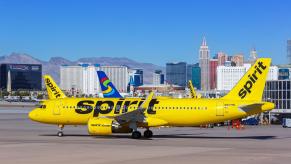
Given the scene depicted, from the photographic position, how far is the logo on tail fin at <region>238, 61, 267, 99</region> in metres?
44.5

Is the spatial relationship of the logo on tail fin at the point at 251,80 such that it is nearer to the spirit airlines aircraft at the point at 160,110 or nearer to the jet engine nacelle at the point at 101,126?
the spirit airlines aircraft at the point at 160,110

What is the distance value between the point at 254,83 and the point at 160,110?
759 centimetres

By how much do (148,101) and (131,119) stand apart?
6.29 ft

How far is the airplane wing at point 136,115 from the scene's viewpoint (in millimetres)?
44000

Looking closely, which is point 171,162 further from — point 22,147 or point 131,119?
point 131,119

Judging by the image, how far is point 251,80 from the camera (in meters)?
44.6

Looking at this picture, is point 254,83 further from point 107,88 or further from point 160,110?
point 107,88

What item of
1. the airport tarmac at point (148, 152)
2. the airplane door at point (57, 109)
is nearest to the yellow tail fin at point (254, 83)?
the airport tarmac at point (148, 152)

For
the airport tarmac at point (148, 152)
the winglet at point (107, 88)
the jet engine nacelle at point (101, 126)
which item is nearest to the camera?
the airport tarmac at point (148, 152)

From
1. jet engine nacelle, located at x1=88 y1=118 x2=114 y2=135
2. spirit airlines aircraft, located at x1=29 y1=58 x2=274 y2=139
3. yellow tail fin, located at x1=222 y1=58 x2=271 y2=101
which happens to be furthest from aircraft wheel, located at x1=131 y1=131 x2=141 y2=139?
yellow tail fin, located at x1=222 y1=58 x2=271 y2=101

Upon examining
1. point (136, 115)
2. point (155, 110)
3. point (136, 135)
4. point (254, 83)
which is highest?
point (254, 83)

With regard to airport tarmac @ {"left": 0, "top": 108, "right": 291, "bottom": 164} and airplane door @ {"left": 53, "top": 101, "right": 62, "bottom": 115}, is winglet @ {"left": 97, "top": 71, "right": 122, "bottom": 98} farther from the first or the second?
airport tarmac @ {"left": 0, "top": 108, "right": 291, "bottom": 164}

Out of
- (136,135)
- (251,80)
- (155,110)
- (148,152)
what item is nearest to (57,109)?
(136,135)

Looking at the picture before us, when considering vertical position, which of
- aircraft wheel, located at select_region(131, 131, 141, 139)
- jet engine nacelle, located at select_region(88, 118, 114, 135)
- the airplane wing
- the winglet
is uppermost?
the winglet
